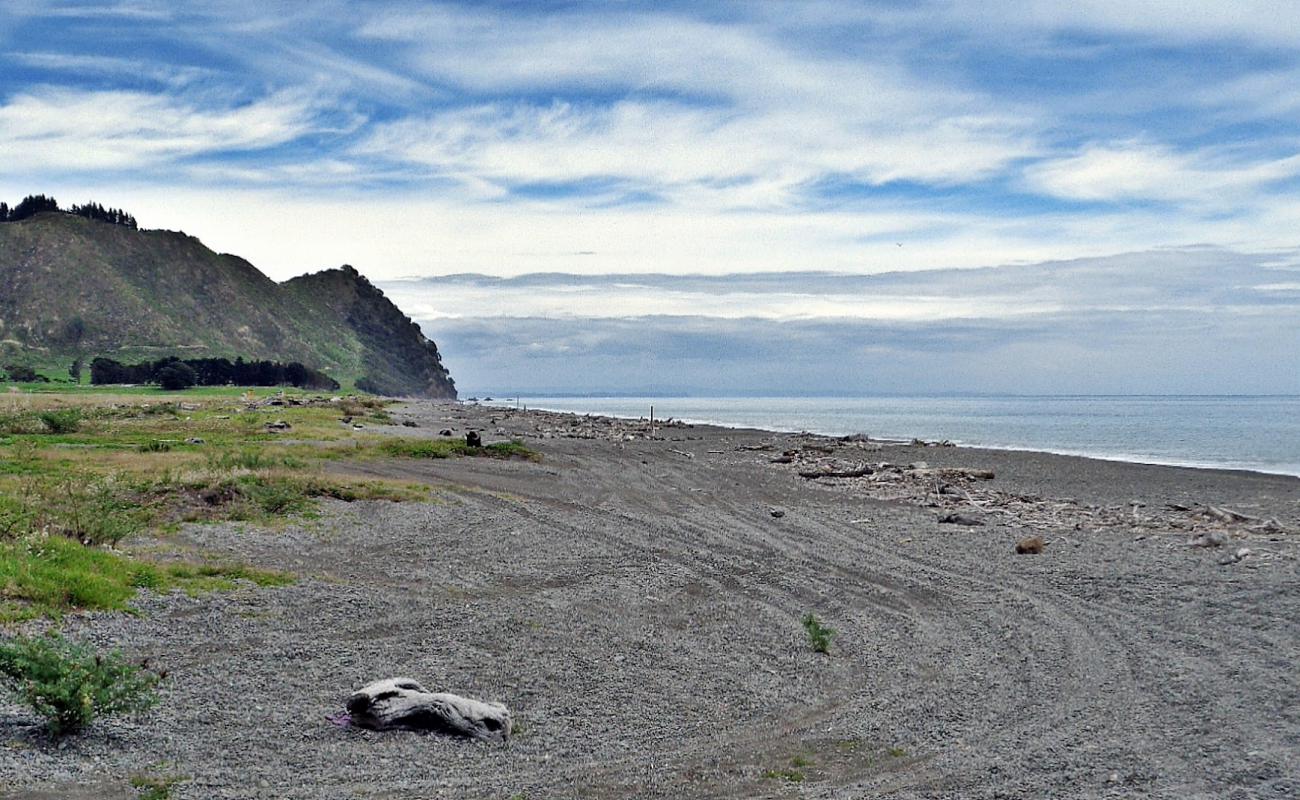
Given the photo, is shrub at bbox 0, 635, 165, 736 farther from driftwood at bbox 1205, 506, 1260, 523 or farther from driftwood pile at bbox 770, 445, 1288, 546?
driftwood at bbox 1205, 506, 1260, 523

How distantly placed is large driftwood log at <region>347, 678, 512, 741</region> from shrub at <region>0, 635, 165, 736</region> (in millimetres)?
1877

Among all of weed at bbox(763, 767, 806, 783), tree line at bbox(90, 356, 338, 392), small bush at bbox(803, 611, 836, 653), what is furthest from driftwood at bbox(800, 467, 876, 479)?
tree line at bbox(90, 356, 338, 392)

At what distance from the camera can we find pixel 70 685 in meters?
8.58

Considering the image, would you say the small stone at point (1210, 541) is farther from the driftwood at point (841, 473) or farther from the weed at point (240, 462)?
the weed at point (240, 462)

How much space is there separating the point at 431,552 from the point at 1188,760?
14592mm

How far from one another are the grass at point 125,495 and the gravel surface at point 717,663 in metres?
0.81

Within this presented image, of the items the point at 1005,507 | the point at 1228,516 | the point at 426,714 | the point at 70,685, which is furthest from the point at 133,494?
the point at 1228,516

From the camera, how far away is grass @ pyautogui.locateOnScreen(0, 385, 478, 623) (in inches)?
536

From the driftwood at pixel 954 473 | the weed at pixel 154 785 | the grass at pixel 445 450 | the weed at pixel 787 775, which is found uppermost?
the driftwood at pixel 954 473

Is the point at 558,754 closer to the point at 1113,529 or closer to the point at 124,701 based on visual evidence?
the point at 124,701

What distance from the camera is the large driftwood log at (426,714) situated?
949 cm

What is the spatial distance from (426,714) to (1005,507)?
2365 cm

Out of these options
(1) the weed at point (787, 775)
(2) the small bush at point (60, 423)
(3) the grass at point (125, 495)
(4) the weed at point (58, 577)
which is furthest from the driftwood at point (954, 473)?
(2) the small bush at point (60, 423)

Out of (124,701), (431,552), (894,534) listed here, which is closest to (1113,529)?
(894,534)
